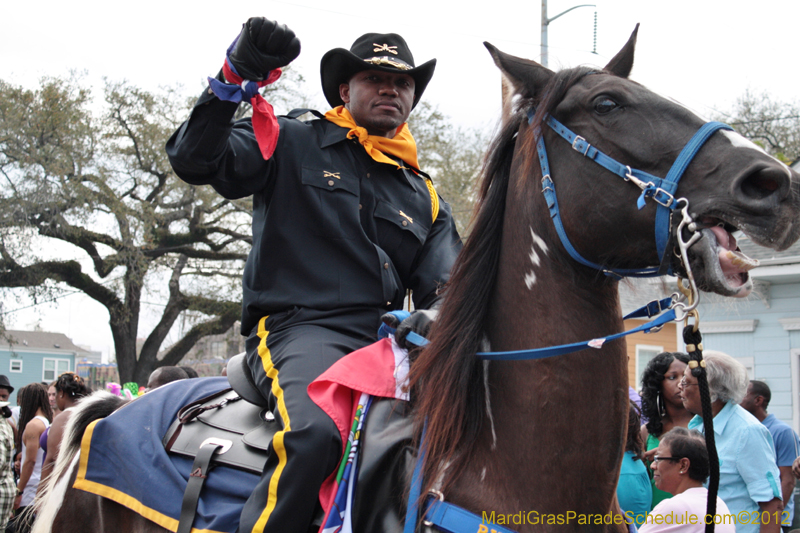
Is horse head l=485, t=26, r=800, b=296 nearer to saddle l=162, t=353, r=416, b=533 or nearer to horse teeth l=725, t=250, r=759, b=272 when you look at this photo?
horse teeth l=725, t=250, r=759, b=272

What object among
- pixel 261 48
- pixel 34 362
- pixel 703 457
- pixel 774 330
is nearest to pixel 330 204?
pixel 261 48

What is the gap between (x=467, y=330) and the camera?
86.5 inches

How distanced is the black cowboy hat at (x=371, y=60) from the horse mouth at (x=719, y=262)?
65.9 inches

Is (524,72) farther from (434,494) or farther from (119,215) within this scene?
(119,215)

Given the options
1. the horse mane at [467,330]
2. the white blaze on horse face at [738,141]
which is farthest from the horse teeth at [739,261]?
the horse mane at [467,330]

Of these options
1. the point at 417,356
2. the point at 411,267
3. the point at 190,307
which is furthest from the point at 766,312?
the point at 190,307

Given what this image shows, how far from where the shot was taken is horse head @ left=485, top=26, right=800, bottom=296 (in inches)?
67.9

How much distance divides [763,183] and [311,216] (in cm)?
171

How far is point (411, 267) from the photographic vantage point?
3137 millimetres

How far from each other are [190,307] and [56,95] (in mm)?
7464

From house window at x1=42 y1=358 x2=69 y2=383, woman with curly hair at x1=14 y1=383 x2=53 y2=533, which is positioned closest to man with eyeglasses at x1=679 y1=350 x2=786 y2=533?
woman with curly hair at x1=14 y1=383 x2=53 y2=533

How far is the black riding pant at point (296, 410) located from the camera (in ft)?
7.00

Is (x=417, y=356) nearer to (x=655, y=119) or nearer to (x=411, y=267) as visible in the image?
(x=411, y=267)

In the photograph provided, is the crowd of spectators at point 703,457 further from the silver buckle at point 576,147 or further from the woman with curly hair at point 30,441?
the woman with curly hair at point 30,441
